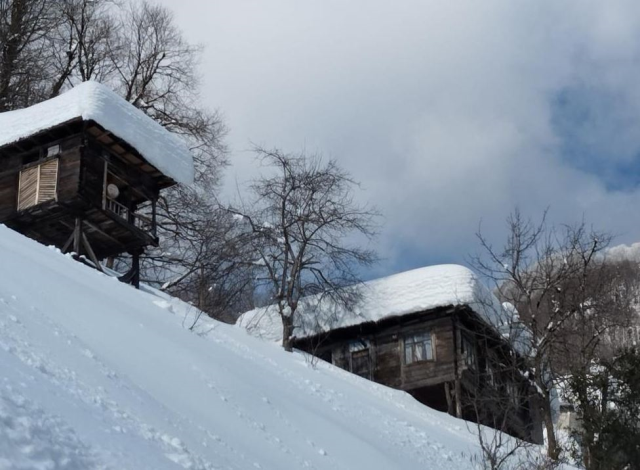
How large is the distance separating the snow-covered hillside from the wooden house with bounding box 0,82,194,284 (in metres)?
6.89

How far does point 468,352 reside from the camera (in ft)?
92.3

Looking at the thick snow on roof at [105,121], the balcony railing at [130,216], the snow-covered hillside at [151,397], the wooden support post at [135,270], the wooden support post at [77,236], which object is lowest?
the snow-covered hillside at [151,397]

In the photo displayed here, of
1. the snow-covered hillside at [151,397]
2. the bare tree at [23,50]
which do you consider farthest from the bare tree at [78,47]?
the snow-covered hillside at [151,397]

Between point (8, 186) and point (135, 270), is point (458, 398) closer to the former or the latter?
point (135, 270)

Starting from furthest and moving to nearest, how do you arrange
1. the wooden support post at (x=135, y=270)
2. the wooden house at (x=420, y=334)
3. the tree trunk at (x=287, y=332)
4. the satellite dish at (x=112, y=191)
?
the wooden house at (x=420, y=334) < the tree trunk at (x=287, y=332) < the satellite dish at (x=112, y=191) < the wooden support post at (x=135, y=270)

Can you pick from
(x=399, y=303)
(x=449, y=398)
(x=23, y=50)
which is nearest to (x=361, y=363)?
(x=399, y=303)

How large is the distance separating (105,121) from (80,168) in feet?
3.87

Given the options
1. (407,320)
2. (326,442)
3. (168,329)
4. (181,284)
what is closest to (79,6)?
(181,284)

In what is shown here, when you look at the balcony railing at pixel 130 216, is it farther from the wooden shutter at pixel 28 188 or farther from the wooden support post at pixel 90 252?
the wooden shutter at pixel 28 188

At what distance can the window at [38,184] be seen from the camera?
2283cm

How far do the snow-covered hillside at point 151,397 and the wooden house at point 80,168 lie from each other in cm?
689

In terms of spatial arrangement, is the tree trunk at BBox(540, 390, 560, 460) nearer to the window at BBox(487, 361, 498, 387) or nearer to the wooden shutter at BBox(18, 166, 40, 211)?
the window at BBox(487, 361, 498, 387)

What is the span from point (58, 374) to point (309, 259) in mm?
18443

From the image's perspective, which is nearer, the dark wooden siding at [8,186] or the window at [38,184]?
the window at [38,184]
